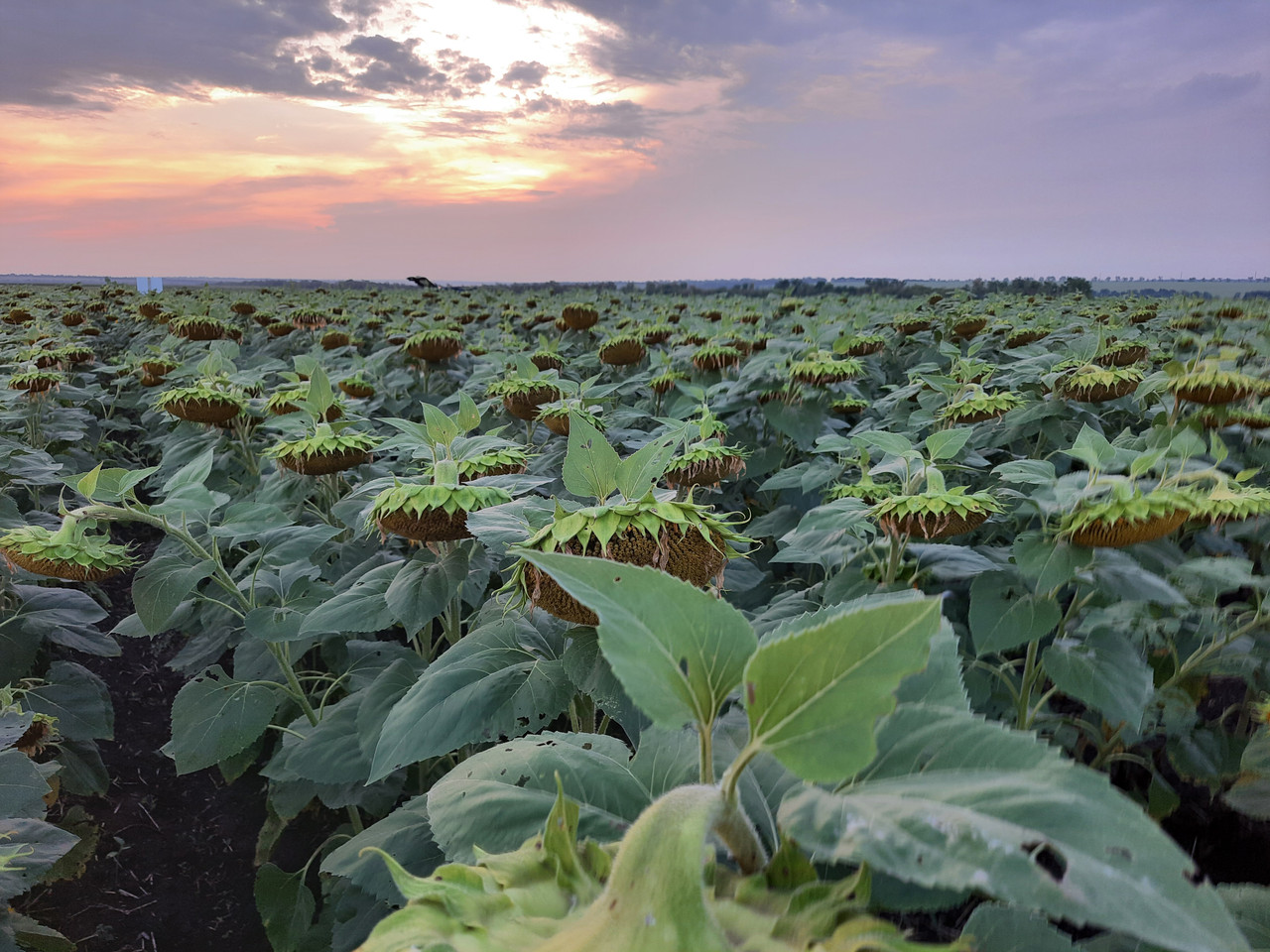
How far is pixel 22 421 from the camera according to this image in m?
4.93

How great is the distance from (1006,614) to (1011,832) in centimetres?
148

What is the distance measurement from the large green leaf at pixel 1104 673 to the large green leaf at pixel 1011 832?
1.38 metres

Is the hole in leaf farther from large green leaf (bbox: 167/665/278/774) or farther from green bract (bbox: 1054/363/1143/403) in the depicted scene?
green bract (bbox: 1054/363/1143/403)

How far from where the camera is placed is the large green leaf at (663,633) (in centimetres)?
35

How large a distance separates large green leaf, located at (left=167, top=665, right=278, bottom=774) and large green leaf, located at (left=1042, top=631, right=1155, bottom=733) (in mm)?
1932

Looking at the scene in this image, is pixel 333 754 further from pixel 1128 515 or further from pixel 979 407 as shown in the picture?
pixel 979 407

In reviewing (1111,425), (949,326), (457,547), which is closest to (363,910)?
(457,547)

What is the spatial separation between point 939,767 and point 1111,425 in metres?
3.74

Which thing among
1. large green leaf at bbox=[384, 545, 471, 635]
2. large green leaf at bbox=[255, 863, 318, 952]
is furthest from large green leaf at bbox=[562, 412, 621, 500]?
large green leaf at bbox=[255, 863, 318, 952]

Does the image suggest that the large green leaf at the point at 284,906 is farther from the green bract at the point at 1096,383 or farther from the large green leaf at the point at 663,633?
the green bract at the point at 1096,383

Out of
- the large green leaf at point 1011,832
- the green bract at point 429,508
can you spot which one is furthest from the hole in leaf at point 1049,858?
the green bract at point 429,508

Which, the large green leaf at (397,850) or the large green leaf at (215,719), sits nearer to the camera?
the large green leaf at (397,850)

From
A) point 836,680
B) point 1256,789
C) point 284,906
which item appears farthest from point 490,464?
point 284,906

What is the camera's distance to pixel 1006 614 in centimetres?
160
